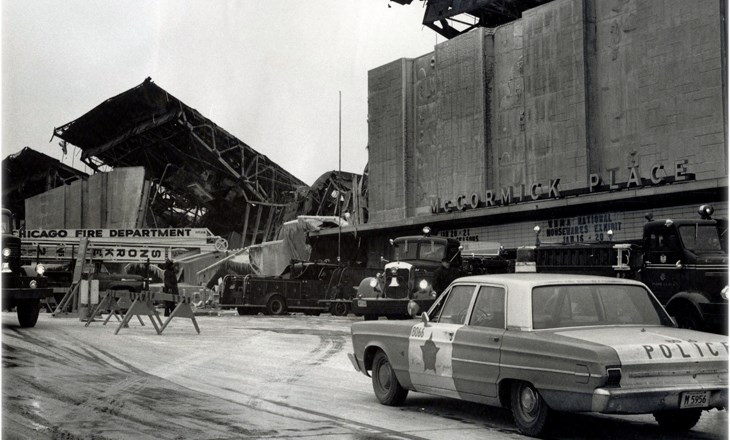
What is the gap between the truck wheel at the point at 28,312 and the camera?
66.0ft

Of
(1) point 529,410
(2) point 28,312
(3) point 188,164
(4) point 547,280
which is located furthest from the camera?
(3) point 188,164

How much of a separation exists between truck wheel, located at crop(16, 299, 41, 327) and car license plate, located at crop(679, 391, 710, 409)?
16626 millimetres

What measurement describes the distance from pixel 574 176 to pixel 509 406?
26234 mm

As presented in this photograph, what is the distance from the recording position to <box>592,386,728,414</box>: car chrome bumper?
21.7 ft

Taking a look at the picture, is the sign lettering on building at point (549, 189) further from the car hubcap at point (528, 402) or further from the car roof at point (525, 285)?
the car hubcap at point (528, 402)

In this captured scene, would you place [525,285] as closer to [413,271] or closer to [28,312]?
[413,271]

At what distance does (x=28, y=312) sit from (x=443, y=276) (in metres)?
9.97

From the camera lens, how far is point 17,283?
19.2m

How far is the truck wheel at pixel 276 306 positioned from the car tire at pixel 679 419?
2634cm

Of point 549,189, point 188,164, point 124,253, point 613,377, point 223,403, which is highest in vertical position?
point 188,164

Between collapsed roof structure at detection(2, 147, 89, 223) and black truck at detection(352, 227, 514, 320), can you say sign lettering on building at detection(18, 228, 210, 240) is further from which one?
black truck at detection(352, 227, 514, 320)

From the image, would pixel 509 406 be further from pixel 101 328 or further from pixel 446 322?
pixel 101 328

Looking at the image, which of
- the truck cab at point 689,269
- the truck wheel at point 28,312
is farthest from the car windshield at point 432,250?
the truck wheel at point 28,312

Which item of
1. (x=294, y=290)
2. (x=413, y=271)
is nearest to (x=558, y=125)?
(x=294, y=290)
